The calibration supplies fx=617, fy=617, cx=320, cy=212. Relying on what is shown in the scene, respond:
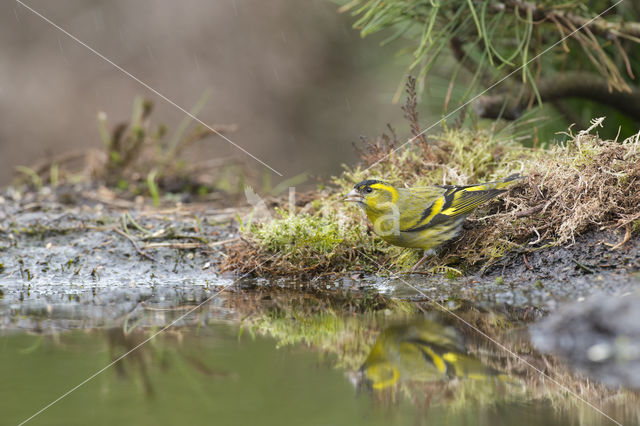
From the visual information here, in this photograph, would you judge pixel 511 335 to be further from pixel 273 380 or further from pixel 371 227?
pixel 371 227

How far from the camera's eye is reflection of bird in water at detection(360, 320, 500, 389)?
2291mm

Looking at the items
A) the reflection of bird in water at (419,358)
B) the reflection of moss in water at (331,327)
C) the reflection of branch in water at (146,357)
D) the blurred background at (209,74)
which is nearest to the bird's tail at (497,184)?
the reflection of moss in water at (331,327)

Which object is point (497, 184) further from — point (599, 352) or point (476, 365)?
point (476, 365)

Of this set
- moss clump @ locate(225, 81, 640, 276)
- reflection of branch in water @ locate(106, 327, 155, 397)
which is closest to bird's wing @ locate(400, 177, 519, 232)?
moss clump @ locate(225, 81, 640, 276)

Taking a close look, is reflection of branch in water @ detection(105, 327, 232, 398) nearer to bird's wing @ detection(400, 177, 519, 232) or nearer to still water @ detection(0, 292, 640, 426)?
still water @ detection(0, 292, 640, 426)

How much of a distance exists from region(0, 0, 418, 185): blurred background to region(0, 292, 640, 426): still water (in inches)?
399

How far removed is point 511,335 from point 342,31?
12407 millimetres

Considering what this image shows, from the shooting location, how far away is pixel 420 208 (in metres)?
4.25

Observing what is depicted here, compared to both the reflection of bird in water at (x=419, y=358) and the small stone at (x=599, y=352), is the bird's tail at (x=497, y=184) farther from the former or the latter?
the small stone at (x=599, y=352)

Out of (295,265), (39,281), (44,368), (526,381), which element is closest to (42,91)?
(39,281)

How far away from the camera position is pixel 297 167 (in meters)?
13.7

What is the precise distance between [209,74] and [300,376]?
12.7 m

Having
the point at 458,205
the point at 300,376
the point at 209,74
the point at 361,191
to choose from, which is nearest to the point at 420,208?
the point at 458,205

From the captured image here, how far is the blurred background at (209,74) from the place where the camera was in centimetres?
1301
